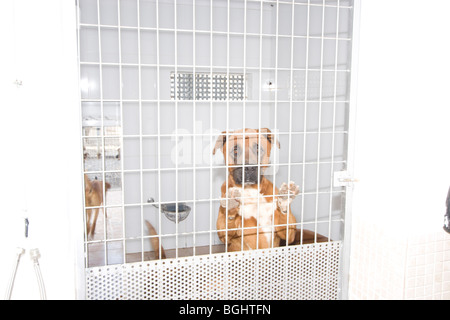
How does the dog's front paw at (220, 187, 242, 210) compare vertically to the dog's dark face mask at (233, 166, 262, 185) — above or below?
below

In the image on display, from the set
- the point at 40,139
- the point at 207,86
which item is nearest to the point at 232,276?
the point at 207,86

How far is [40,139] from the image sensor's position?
1.62 meters

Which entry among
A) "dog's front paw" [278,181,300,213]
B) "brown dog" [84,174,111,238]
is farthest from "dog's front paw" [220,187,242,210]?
"brown dog" [84,174,111,238]

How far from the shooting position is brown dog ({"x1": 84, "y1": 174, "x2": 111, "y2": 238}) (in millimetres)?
1719

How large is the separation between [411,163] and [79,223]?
1.59 metres

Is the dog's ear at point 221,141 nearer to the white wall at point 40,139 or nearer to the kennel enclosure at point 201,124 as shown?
the kennel enclosure at point 201,124

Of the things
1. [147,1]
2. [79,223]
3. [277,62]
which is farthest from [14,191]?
[277,62]

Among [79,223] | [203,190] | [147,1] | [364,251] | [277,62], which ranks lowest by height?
[364,251]

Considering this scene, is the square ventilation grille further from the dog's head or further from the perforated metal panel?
the perforated metal panel

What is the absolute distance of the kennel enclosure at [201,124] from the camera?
5.58 feet

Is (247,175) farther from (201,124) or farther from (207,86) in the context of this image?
(207,86)

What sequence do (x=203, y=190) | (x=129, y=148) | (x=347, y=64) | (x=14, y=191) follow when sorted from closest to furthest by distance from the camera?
(x=14, y=191) < (x=129, y=148) < (x=203, y=190) < (x=347, y=64)
